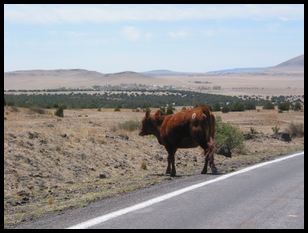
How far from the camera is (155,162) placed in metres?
22.8

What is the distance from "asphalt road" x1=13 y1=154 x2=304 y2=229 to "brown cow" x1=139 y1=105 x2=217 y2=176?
5.01 feet

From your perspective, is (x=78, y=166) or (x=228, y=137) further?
(x=228, y=137)

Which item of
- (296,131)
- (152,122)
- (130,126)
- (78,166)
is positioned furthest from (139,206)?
(296,131)

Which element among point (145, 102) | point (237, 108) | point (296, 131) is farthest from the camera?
point (145, 102)

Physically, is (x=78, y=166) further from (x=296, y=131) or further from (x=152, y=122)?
(x=296, y=131)

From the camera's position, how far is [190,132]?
52.0ft

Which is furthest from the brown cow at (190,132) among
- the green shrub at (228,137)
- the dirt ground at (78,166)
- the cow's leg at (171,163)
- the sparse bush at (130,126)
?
the sparse bush at (130,126)

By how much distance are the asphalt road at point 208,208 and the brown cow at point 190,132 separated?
1527 mm

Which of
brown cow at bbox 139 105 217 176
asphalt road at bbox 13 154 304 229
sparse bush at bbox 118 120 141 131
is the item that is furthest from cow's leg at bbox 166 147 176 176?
sparse bush at bbox 118 120 141 131

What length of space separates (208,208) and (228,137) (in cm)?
→ 1475

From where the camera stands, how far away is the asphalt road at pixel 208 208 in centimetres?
910

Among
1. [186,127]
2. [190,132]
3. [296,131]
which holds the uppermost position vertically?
[186,127]

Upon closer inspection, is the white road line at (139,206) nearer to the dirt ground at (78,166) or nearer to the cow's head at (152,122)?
the dirt ground at (78,166)

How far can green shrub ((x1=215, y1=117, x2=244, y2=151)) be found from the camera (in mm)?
24781
